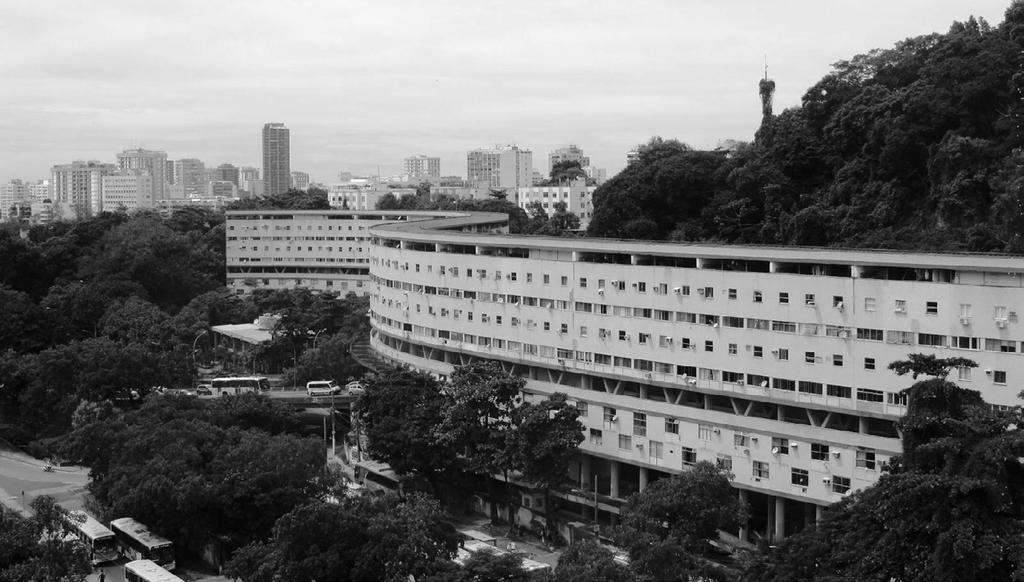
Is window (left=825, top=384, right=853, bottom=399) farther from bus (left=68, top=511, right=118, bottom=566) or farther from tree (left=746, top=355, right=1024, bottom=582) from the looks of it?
bus (left=68, top=511, right=118, bottom=566)

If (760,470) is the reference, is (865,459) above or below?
above

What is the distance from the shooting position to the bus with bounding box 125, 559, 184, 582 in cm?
2453

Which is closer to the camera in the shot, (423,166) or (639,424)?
(639,424)

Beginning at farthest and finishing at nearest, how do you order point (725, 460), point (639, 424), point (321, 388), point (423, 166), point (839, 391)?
point (423, 166)
point (321, 388)
point (639, 424)
point (725, 460)
point (839, 391)

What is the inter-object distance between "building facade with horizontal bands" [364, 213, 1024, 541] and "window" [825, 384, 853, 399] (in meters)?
0.05

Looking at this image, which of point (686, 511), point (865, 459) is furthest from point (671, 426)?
point (686, 511)

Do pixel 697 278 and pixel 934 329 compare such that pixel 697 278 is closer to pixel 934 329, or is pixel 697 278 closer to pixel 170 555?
pixel 934 329

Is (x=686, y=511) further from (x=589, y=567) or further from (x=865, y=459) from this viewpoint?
(x=589, y=567)

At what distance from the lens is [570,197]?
280 feet

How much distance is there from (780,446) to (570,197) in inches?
2321

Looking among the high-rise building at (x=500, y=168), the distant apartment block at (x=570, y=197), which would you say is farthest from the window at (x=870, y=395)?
the high-rise building at (x=500, y=168)

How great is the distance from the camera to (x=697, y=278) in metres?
29.2

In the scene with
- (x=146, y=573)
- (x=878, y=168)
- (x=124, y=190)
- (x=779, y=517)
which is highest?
(x=124, y=190)

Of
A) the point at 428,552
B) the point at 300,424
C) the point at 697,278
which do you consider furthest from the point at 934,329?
the point at 300,424
